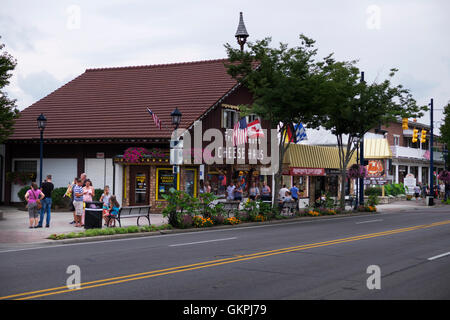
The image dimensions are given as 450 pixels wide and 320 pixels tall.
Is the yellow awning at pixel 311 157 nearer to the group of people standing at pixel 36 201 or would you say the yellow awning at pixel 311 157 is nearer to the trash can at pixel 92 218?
the trash can at pixel 92 218

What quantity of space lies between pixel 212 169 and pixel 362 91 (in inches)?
377

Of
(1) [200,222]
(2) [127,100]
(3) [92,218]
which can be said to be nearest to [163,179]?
(2) [127,100]

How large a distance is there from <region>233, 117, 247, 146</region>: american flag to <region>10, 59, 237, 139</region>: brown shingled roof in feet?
6.81

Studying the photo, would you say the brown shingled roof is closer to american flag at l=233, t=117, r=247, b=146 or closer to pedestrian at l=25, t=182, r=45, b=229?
american flag at l=233, t=117, r=247, b=146

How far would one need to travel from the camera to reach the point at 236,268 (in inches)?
412

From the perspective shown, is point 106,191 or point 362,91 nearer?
point 106,191

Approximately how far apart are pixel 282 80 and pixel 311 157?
14885 mm

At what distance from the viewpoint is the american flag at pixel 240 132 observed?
95.7 ft

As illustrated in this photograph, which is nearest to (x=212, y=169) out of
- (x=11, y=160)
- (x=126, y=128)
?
(x=126, y=128)

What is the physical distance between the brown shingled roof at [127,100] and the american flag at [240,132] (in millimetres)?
2075

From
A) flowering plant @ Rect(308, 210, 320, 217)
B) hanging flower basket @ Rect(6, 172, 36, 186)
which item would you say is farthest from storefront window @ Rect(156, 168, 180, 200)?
hanging flower basket @ Rect(6, 172, 36, 186)

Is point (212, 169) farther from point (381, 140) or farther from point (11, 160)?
point (381, 140)
